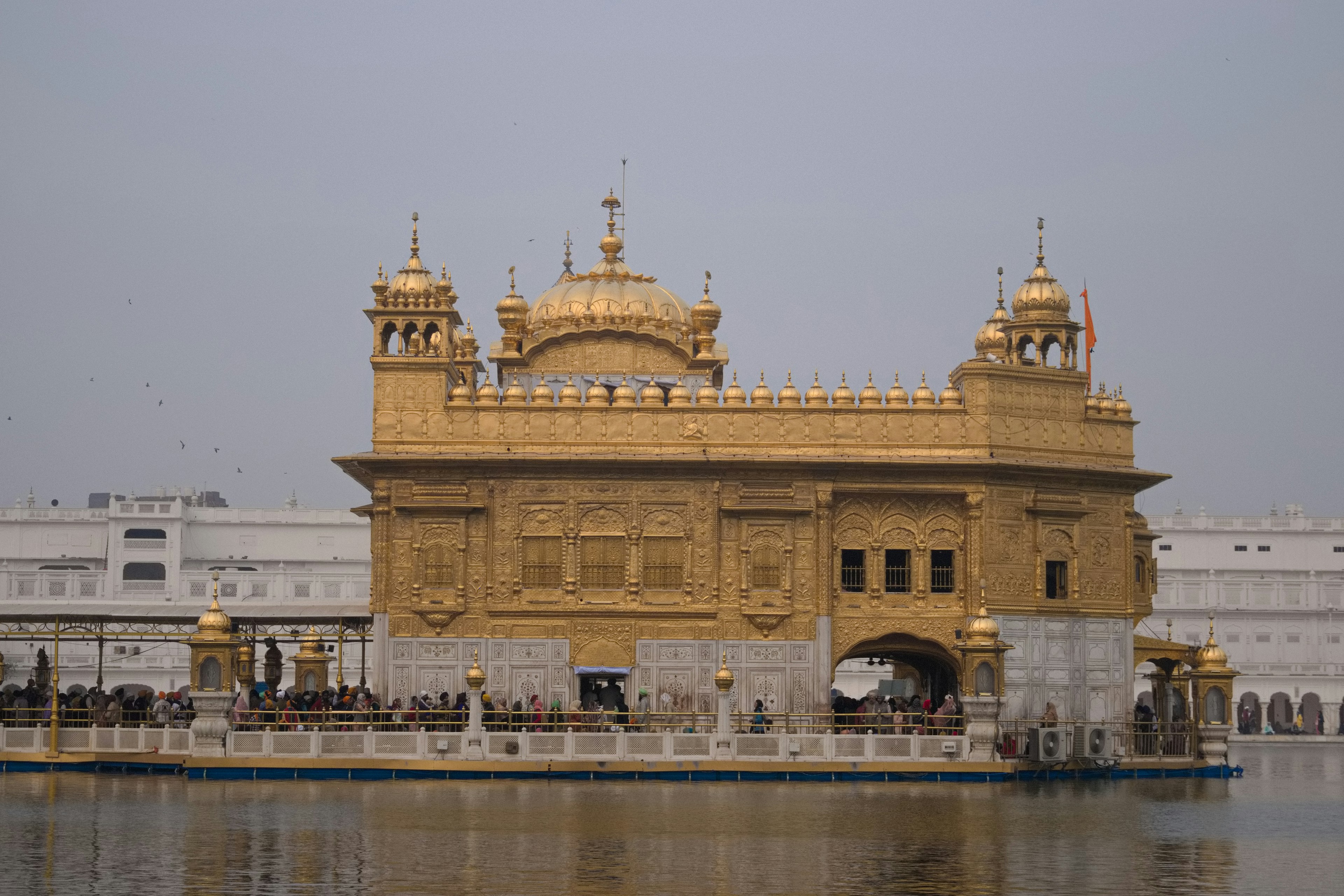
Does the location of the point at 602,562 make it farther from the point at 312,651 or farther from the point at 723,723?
the point at 312,651

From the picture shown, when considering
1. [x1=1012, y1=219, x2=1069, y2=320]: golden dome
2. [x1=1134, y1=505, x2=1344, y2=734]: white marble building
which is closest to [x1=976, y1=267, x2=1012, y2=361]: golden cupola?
[x1=1012, y1=219, x2=1069, y2=320]: golden dome

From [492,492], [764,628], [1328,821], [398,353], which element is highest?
[398,353]

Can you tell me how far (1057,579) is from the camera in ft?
132

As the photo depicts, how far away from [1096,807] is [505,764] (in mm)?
10231

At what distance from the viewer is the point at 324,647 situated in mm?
52469

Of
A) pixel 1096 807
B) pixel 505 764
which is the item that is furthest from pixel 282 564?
pixel 1096 807

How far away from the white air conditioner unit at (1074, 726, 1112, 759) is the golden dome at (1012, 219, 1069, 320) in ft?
29.9

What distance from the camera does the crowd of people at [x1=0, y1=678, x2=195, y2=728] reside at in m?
37.5

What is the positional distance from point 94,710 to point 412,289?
401 inches

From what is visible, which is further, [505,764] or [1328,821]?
[505,764]

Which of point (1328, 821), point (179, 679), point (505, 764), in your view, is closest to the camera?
point (1328, 821)

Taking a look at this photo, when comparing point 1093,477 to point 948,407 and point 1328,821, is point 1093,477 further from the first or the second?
point 1328,821

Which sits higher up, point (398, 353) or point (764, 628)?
point (398, 353)

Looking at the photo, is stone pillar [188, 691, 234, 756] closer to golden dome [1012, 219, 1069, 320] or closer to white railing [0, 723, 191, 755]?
white railing [0, 723, 191, 755]
